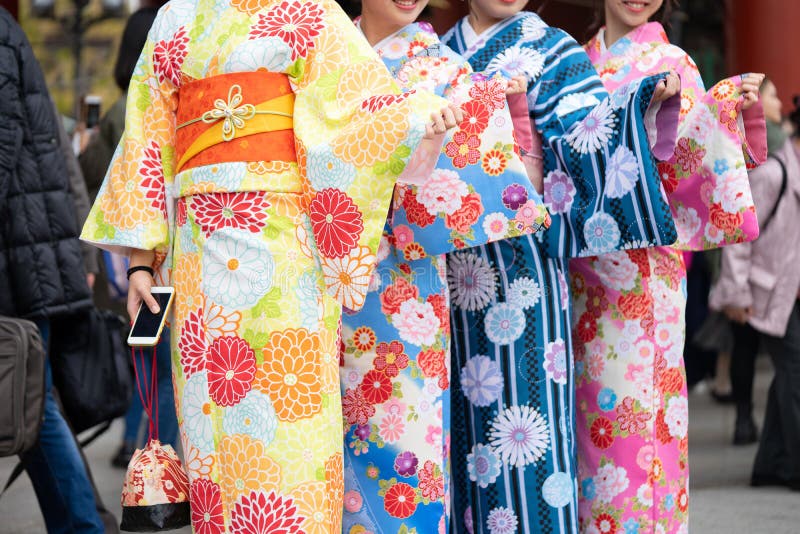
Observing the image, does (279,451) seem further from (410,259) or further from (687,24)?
(687,24)

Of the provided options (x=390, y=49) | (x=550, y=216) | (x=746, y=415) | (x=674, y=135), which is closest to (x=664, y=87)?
(x=674, y=135)

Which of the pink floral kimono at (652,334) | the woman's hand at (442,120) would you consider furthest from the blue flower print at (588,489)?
the woman's hand at (442,120)

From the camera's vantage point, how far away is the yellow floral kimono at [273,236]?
2969 mm

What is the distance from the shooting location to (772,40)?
1288 centimetres

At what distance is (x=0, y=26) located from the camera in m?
3.96

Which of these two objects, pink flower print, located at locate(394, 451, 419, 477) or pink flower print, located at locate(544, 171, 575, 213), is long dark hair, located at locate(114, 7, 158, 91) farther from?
pink flower print, located at locate(394, 451, 419, 477)

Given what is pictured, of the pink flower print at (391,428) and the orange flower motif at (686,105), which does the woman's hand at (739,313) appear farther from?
the pink flower print at (391,428)

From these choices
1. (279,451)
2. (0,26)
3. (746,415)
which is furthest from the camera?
(746,415)

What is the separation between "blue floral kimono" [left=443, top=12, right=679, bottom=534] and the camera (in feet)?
11.6

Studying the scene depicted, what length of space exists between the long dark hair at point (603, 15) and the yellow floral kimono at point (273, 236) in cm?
152

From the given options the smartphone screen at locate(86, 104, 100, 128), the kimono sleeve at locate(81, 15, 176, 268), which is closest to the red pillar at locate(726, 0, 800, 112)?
the smartphone screen at locate(86, 104, 100, 128)

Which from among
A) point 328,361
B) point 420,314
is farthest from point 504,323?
point 328,361

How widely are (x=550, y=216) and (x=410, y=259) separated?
49 centimetres

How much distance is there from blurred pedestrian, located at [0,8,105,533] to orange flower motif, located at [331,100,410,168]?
1.47m
